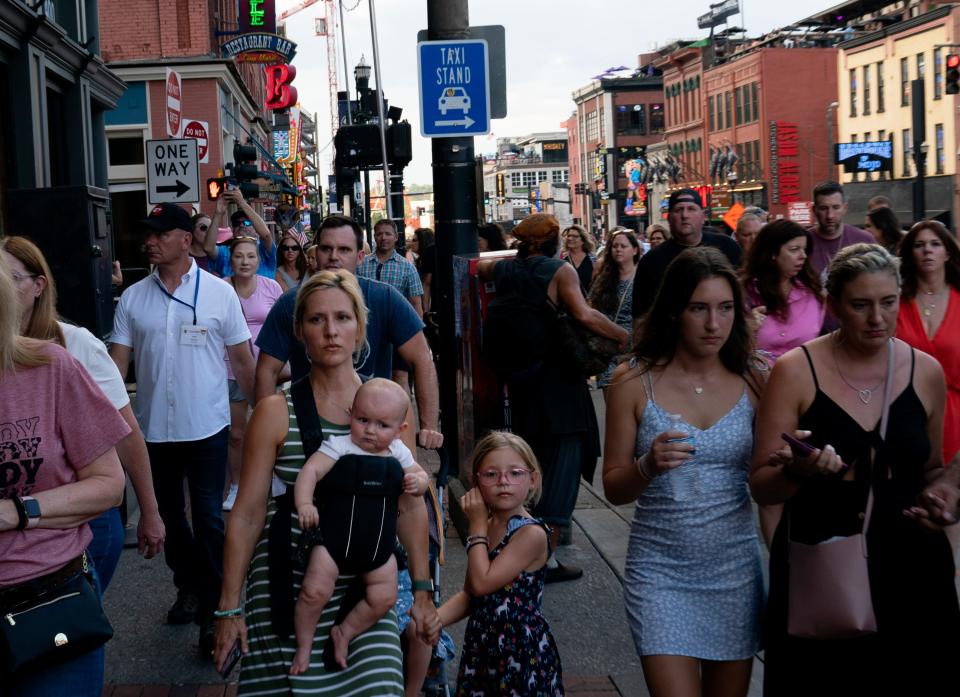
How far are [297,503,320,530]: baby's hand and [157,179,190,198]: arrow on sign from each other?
37.7ft

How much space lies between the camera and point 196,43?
29828mm

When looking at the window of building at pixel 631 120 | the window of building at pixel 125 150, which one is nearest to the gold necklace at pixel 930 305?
the window of building at pixel 125 150

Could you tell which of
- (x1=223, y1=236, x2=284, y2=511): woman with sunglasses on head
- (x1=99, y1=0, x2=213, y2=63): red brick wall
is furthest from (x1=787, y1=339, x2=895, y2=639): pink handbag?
(x1=99, y1=0, x2=213, y2=63): red brick wall

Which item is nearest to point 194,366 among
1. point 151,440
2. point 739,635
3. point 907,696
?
point 151,440

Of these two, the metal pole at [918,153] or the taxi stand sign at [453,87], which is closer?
the taxi stand sign at [453,87]

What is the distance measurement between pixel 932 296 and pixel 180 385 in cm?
400

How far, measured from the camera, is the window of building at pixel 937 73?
176ft

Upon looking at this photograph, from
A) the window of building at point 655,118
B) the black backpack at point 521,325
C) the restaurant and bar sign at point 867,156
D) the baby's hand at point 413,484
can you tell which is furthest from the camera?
the window of building at point 655,118

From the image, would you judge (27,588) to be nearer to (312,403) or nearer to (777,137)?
(312,403)

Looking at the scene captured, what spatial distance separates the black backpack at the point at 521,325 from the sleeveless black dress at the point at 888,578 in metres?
3.37

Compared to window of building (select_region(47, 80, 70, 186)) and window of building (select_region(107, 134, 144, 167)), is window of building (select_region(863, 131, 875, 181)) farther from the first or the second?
window of building (select_region(47, 80, 70, 186))

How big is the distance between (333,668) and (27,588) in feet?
2.91

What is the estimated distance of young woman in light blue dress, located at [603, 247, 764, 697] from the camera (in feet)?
12.7

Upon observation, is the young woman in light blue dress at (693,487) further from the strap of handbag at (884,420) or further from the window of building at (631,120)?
the window of building at (631,120)
